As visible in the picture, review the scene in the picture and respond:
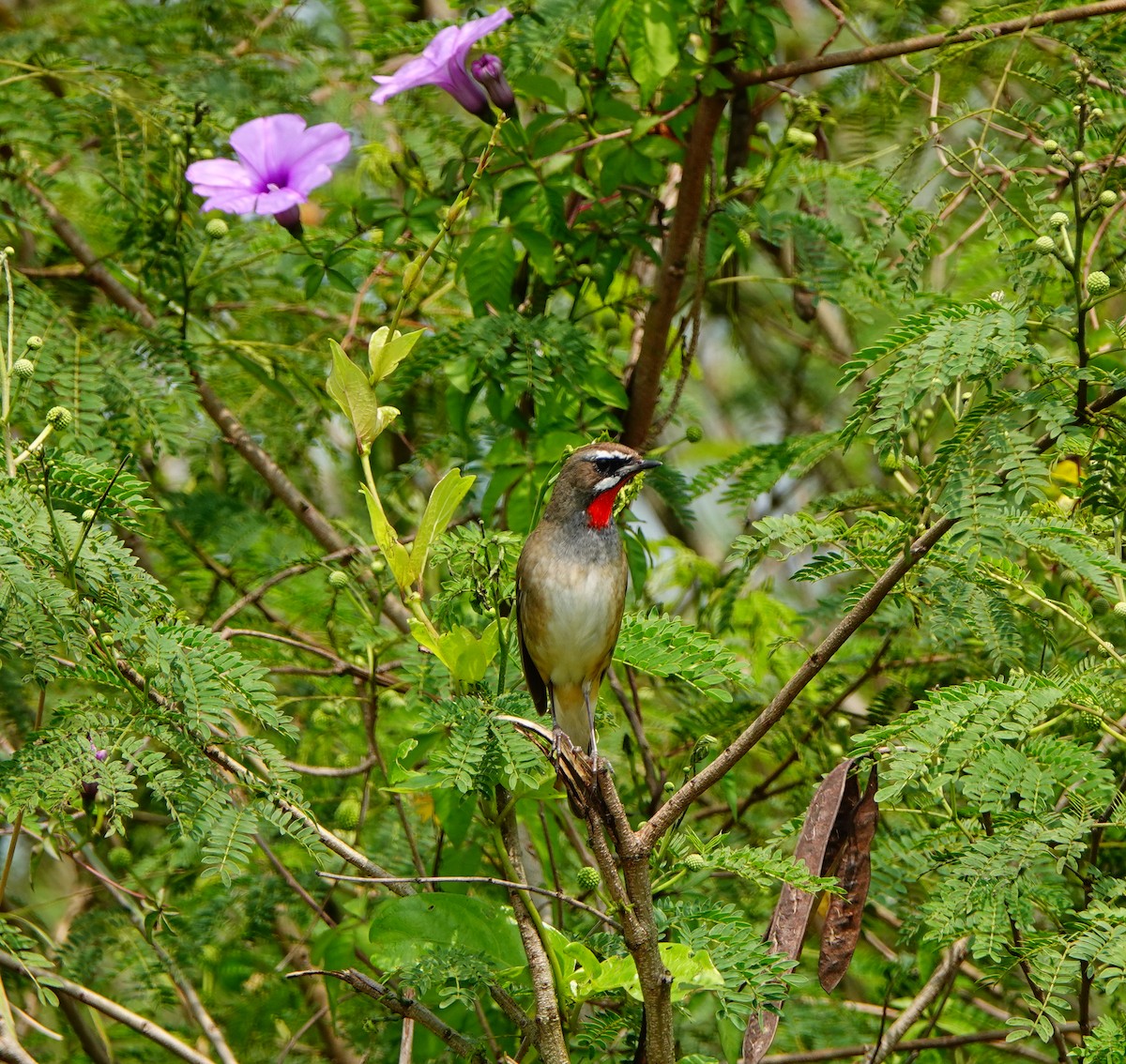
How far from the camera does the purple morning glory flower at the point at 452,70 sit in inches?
143

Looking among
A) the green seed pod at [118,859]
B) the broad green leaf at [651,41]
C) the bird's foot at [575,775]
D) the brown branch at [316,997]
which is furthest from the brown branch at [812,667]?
the green seed pod at [118,859]

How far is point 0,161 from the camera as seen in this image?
497 cm

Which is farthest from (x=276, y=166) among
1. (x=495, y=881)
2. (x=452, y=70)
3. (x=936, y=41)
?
(x=495, y=881)

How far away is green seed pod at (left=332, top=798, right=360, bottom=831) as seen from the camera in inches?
172

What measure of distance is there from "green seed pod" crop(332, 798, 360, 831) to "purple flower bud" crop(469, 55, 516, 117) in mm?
2250

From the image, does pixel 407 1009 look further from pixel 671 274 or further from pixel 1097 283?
pixel 671 274

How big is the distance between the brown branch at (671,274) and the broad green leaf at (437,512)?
1.86 meters

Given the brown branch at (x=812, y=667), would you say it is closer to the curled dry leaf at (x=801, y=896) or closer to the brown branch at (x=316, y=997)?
the curled dry leaf at (x=801, y=896)

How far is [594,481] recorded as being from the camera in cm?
418

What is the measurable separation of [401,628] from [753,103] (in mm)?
2231

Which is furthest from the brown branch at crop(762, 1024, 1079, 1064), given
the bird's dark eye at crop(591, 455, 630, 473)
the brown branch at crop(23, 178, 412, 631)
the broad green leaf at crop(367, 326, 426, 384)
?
the broad green leaf at crop(367, 326, 426, 384)

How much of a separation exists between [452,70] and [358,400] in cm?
159

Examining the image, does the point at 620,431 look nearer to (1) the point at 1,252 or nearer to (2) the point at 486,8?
(2) the point at 486,8

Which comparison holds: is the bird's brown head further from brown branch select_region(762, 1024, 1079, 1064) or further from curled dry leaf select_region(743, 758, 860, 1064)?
brown branch select_region(762, 1024, 1079, 1064)
